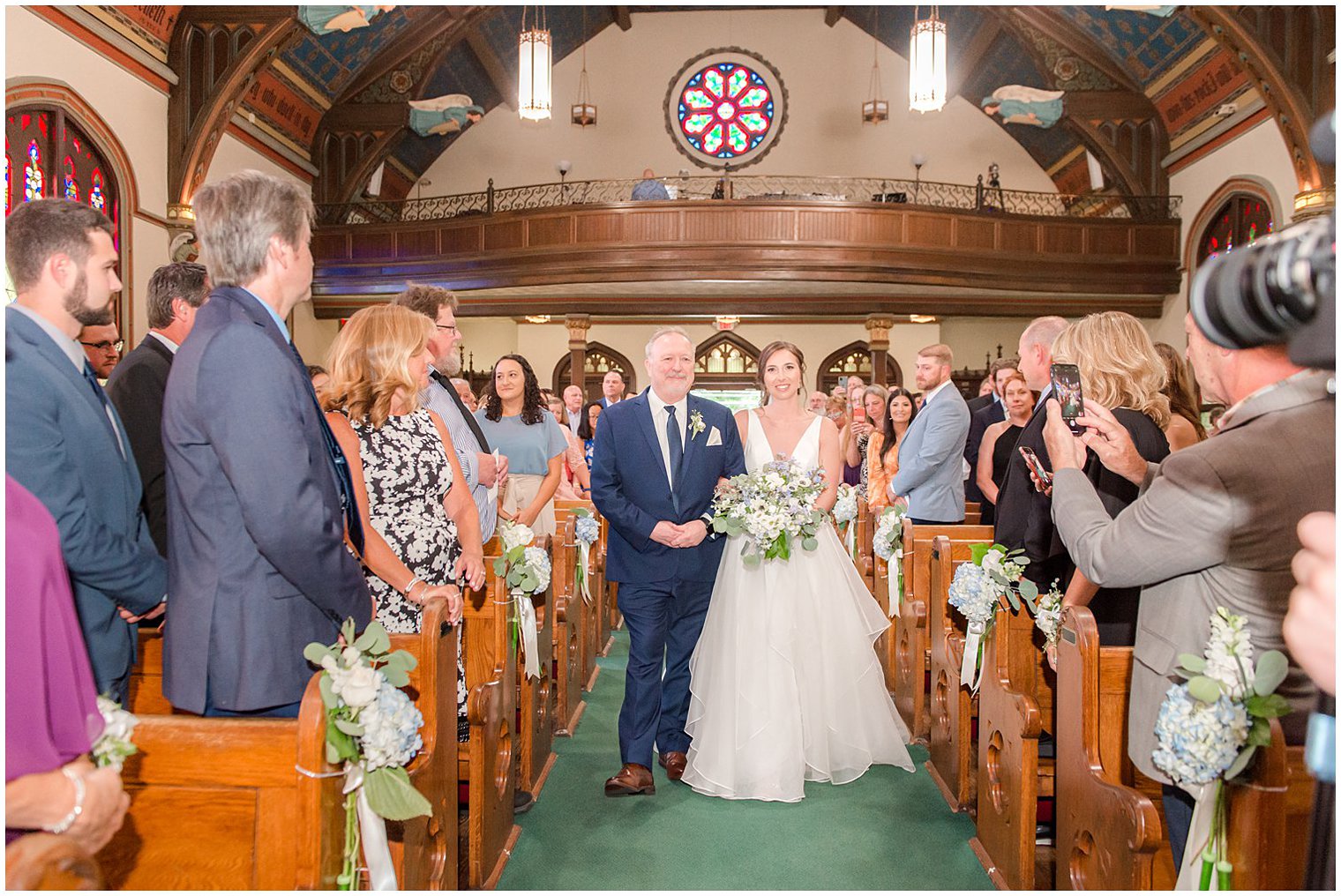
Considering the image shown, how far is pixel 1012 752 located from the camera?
305cm

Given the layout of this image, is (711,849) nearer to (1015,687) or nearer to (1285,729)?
(1015,687)

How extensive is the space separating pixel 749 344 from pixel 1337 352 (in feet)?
56.4

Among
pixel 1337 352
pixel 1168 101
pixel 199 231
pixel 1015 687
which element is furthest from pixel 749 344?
pixel 1337 352

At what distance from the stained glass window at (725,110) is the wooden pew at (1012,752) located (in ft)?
52.3

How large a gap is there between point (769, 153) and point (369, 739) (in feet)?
57.2

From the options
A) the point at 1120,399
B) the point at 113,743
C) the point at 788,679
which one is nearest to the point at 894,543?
the point at 788,679

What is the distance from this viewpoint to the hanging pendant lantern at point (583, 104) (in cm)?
1673

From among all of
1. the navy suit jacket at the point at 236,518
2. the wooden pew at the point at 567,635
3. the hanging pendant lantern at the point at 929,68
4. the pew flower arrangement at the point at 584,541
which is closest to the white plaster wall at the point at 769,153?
the hanging pendant lantern at the point at 929,68

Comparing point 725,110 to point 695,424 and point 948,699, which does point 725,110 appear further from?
point 948,699

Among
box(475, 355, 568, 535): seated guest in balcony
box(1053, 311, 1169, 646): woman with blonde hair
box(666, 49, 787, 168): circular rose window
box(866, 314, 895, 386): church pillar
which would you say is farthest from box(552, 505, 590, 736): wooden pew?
box(666, 49, 787, 168): circular rose window

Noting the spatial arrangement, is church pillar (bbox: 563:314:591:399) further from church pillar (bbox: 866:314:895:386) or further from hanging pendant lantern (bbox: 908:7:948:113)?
hanging pendant lantern (bbox: 908:7:948:113)

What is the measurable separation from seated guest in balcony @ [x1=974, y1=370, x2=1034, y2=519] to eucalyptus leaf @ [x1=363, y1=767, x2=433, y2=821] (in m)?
3.75

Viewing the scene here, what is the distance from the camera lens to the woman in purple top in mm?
1214

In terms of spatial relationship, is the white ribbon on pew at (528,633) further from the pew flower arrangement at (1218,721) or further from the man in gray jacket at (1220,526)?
the pew flower arrangement at (1218,721)
